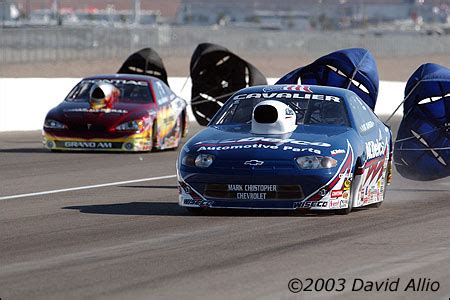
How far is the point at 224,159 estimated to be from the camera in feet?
40.1

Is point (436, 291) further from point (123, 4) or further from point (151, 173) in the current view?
point (123, 4)

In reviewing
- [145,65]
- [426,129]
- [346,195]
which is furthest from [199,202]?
[145,65]

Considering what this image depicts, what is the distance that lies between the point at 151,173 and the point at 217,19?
319ft

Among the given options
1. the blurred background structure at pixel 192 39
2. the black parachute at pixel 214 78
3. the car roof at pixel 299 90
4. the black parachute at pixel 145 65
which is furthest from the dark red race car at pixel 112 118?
the blurred background structure at pixel 192 39

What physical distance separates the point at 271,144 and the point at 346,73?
6.84 meters

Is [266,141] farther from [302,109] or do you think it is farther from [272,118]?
[302,109]

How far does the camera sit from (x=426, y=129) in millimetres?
17031

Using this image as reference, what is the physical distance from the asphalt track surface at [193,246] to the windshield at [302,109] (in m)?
1.00

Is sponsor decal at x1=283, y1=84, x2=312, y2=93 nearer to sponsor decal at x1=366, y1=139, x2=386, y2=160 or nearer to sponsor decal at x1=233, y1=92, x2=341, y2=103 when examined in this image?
sponsor decal at x1=233, y1=92, x2=341, y2=103

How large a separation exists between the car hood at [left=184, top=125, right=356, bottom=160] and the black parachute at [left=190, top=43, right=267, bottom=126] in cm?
1444

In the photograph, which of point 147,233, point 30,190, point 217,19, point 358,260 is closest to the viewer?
point 358,260

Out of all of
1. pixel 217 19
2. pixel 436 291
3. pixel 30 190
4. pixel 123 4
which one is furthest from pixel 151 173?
pixel 123 4

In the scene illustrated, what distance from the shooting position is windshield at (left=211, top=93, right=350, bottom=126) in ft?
43.6

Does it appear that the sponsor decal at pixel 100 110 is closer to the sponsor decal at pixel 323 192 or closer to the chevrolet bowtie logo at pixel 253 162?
the chevrolet bowtie logo at pixel 253 162
